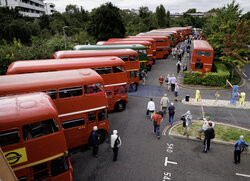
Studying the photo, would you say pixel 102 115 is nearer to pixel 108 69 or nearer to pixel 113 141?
pixel 113 141

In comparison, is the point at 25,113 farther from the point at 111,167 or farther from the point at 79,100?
the point at 111,167

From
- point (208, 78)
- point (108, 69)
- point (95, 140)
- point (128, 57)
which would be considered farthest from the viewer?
point (208, 78)

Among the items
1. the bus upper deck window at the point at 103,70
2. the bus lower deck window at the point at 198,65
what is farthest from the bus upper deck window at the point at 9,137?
the bus lower deck window at the point at 198,65

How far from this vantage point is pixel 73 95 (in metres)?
9.48

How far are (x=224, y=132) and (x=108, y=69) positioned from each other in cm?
876

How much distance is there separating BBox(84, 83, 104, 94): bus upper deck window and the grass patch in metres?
5.40

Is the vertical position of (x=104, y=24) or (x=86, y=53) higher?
(x=104, y=24)

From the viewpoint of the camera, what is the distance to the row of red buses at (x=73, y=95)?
347 inches

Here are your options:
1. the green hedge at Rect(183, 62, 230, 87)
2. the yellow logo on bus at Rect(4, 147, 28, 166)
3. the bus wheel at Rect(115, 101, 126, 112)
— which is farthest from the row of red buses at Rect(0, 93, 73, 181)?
the green hedge at Rect(183, 62, 230, 87)

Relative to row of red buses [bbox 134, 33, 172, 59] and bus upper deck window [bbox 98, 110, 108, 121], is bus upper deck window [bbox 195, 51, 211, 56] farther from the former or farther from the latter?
→ bus upper deck window [bbox 98, 110, 108, 121]

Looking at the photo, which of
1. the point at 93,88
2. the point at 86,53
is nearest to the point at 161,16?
the point at 86,53

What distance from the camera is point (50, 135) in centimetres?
640

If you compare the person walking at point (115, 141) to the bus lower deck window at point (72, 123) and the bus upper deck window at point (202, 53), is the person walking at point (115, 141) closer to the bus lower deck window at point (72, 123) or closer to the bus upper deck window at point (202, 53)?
the bus lower deck window at point (72, 123)

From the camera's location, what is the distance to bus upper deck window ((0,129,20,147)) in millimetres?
5776
